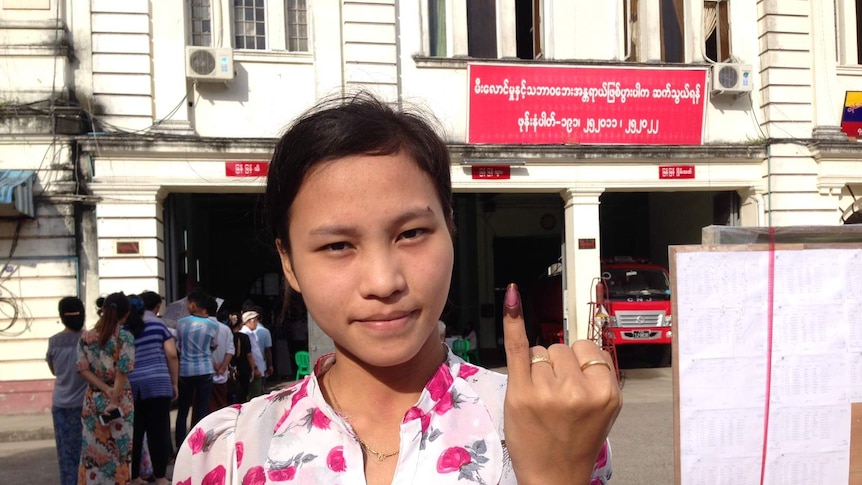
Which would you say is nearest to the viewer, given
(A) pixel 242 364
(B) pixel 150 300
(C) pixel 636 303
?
(B) pixel 150 300

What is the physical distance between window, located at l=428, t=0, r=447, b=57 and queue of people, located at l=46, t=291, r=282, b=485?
6.27 meters

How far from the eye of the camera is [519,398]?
3.91ft

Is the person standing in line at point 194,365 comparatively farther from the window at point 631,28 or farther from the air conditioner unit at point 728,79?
the air conditioner unit at point 728,79

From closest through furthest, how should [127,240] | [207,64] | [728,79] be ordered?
[127,240] → [207,64] → [728,79]

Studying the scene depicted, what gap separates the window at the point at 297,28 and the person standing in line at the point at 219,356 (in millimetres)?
5347

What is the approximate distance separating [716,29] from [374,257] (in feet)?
42.6

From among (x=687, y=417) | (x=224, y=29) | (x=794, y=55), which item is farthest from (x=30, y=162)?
(x=794, y=55)

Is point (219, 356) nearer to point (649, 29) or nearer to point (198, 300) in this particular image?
point (198, 300)

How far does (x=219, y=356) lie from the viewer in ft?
24.3

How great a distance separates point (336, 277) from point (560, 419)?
1.72ft

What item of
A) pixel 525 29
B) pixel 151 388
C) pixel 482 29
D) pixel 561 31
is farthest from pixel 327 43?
pixel 151 388

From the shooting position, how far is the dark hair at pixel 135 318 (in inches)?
238

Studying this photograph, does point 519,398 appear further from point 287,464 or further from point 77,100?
point 77,100

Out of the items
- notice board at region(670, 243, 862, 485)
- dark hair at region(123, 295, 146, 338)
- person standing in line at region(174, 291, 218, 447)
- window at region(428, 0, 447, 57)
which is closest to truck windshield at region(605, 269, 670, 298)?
window at region(428, 0, 447, 57)
